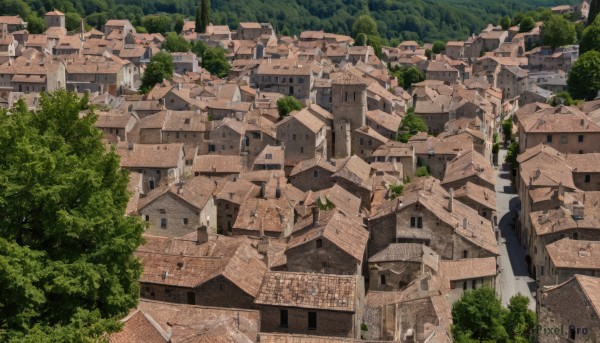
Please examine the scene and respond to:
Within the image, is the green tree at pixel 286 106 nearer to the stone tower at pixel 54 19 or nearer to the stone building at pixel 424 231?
the stone building at pixel 424 231

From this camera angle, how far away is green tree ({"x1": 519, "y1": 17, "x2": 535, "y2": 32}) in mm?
161250

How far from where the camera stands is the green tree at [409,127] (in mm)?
86312

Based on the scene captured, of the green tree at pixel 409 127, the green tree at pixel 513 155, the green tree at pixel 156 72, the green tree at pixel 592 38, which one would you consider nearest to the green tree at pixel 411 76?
the green tree at pixel 592 38

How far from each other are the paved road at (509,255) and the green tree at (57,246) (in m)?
30.0

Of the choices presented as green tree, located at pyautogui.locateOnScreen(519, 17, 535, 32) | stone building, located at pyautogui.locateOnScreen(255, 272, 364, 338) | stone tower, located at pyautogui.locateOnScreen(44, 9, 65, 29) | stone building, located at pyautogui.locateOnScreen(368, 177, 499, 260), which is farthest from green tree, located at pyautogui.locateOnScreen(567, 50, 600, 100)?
stone tower, located at pyautogui.locateOnScreen(44, 9, 65, 29)

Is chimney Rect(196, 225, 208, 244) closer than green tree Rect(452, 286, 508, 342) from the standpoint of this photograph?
No

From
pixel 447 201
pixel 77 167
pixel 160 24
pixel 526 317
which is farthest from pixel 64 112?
pixel 160 24

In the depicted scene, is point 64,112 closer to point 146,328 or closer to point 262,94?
point 146,328

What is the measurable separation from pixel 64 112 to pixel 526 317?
26695 mm

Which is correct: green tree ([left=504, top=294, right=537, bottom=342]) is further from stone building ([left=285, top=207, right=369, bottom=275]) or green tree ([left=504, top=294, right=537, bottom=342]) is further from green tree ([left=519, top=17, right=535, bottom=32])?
green tree ([left=519, top=17, right=535, bottom=32])

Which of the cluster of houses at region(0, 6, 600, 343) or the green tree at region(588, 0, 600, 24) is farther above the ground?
the green tree at region(588, 0, 600, 24)

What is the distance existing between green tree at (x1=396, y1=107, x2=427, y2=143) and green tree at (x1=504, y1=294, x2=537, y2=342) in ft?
140

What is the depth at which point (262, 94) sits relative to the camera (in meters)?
99.6

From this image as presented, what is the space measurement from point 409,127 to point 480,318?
1890 inches
